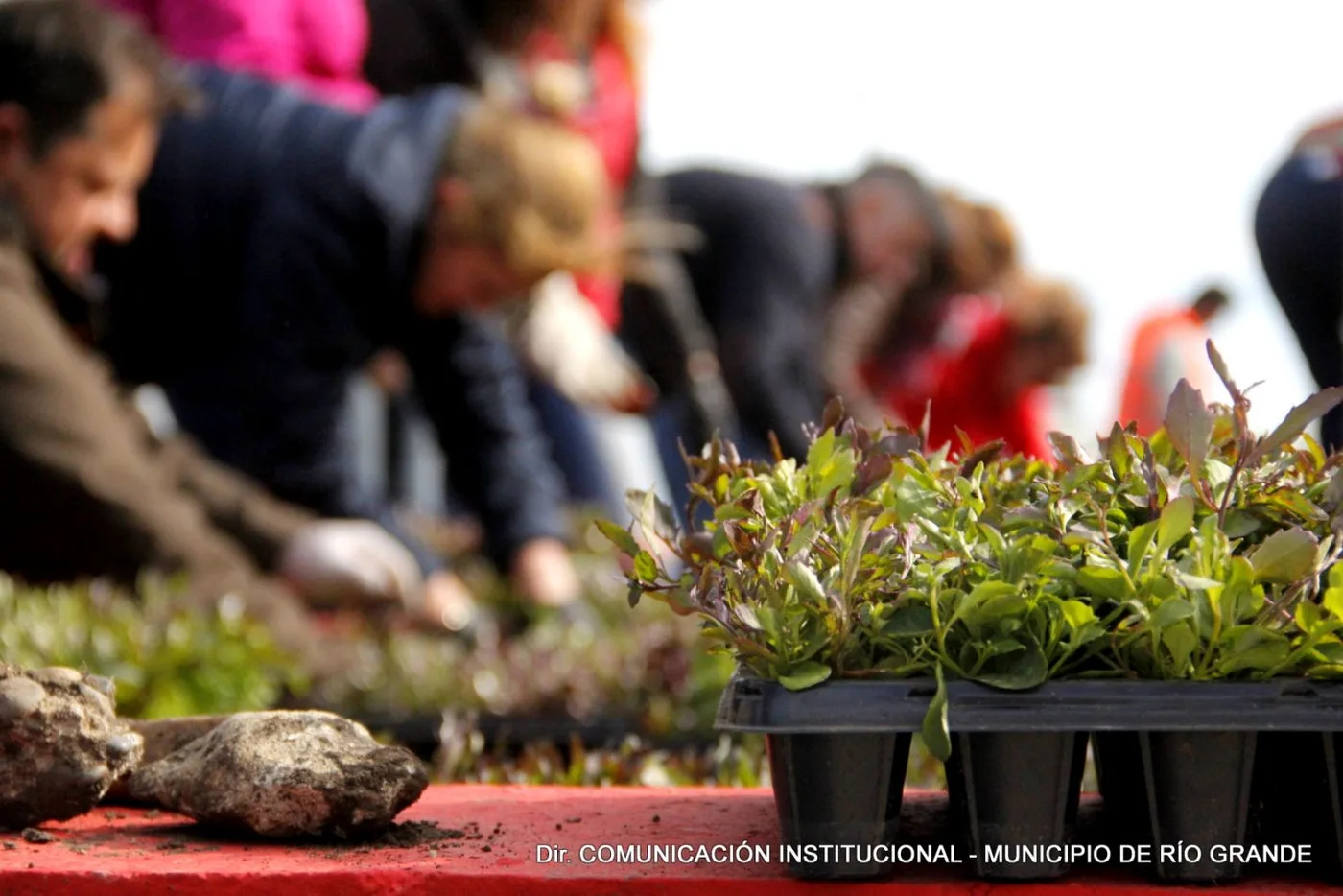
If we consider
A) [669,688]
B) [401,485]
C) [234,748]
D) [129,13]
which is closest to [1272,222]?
[669,688]

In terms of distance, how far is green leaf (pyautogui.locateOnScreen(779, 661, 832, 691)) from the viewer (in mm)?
1221

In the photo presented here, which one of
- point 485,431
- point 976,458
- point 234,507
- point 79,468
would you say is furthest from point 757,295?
point 976,458

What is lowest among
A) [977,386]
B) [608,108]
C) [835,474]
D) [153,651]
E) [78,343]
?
[977,386]

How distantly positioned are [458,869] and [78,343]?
2237 mm

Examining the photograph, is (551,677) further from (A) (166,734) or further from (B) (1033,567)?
(B) (1033,567)

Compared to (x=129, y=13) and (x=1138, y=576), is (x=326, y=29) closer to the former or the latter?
(x=129, y=13)

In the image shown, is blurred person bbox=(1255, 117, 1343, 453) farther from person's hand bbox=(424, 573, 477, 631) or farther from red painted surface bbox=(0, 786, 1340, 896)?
person's hand bbox=(424, 573, 477, 631)

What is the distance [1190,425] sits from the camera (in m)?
1.30

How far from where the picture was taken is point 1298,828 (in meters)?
1.34

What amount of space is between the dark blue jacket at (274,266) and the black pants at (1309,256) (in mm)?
1797

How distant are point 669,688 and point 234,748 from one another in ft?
5.17

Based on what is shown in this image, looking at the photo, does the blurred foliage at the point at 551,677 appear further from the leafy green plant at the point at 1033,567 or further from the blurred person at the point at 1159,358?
the blurred person at the point at 1159,358

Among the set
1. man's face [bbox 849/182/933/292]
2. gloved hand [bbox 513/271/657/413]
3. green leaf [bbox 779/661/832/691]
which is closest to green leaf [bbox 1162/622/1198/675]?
green leaf [bbox 779/661/832/691]

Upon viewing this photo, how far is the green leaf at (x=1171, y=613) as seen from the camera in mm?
1200
